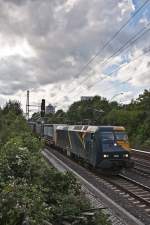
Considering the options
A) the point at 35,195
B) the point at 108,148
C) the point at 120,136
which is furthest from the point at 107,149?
the point at 35,195

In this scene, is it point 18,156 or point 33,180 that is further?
point 18,156

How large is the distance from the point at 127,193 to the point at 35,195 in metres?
10.7

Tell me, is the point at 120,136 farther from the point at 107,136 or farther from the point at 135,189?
the point at 135,189

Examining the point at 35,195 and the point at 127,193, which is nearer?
the point at 35,195

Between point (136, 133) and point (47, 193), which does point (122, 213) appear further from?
point (136, 133)

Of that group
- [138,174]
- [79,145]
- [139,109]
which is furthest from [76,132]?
[139,109]

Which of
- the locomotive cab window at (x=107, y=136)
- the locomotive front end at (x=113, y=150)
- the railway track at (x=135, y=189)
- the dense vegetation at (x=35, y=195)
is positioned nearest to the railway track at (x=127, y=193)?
the railway track at (x=135, y=189)

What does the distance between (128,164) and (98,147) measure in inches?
86.7

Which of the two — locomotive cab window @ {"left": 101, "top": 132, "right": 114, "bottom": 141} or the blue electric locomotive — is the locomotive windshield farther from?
locomotive cab window @ {"left": 101, "top": 132, "right": 114, "bottom": 141}

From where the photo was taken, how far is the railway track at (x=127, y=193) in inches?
612

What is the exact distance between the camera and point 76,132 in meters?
33.9

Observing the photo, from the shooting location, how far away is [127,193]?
64.0ft

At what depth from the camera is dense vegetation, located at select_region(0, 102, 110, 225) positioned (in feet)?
27.2

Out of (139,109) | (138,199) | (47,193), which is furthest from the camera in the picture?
(139,109)
